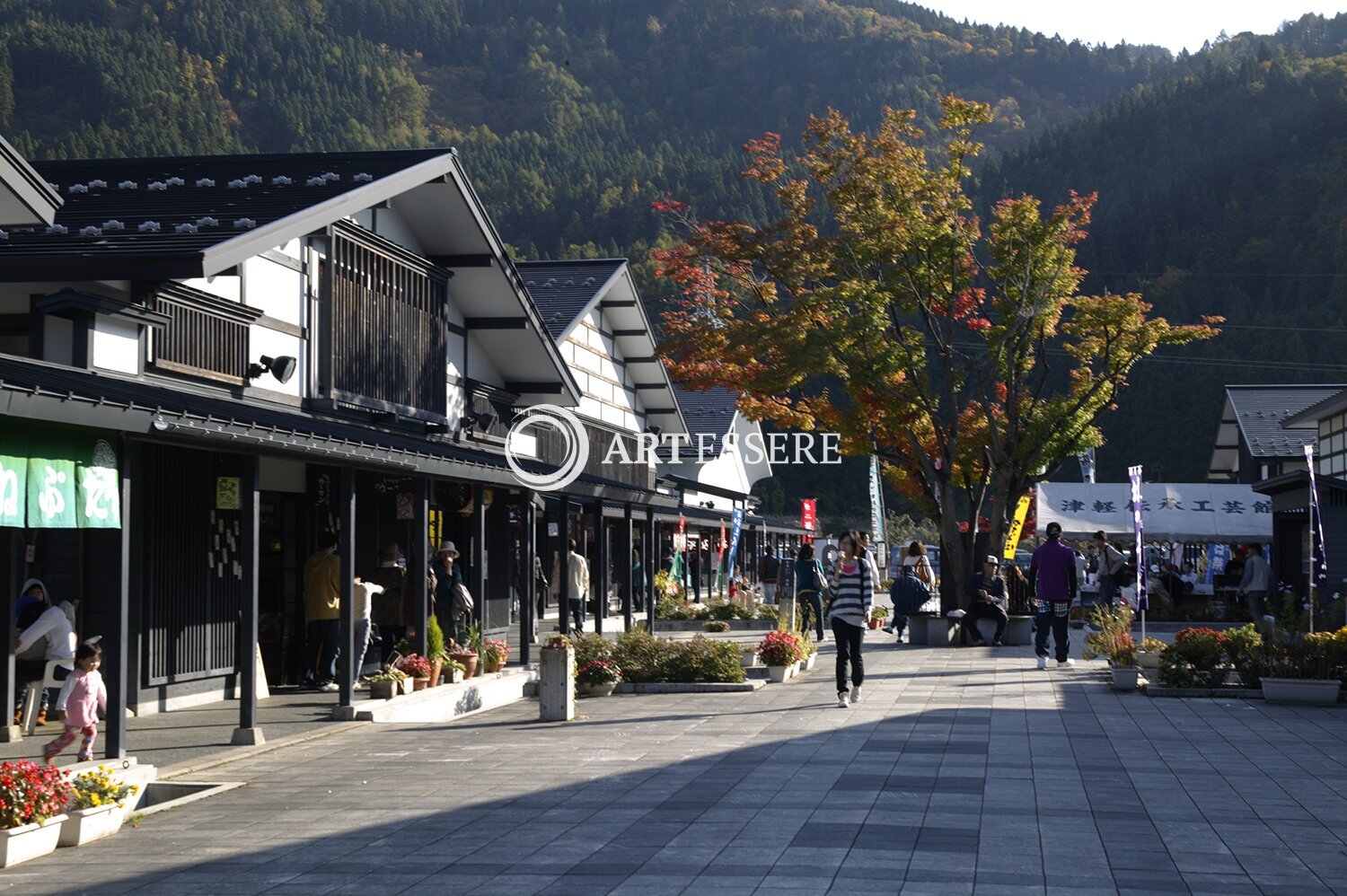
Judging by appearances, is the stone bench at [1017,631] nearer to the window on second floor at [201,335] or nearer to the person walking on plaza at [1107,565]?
the person walking on plaza at [1107,565]

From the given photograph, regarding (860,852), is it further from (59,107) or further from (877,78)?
(877,78)

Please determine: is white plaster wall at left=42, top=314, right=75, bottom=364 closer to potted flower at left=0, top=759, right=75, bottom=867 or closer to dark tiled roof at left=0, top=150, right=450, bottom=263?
dark tiled roof at left=0, top=150, right=450, bottom=263

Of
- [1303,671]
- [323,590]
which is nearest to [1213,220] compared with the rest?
[1303,671]

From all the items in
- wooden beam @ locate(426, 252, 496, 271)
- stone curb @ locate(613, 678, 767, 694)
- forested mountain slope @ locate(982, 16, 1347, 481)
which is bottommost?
stone curb @ locate(613, 678, 767, 694)

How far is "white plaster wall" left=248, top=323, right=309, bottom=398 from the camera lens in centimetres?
1533

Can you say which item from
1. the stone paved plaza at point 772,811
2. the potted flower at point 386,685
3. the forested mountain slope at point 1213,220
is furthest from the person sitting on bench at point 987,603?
the forested mountain slope at point 1213,220

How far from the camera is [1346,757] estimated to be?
11.6m

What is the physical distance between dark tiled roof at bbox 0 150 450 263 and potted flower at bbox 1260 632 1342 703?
37.3 ft

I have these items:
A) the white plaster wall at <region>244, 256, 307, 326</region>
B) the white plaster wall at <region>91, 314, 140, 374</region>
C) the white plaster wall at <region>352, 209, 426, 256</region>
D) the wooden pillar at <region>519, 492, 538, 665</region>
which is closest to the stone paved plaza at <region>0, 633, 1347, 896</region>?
the white plaster wall at <region>91, 314, 140, 374</region>

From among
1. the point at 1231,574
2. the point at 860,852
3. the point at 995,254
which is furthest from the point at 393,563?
the point at 1231,574

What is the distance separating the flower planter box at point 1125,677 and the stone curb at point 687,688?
4274mm

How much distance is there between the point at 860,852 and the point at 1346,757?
5691 millimetres

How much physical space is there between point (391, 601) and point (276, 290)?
12.5ft

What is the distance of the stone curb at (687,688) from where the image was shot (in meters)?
17.5
